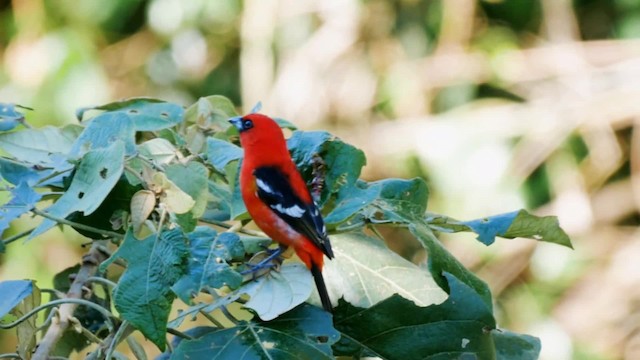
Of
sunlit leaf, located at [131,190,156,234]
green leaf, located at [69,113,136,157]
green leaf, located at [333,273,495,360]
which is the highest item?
green leaf, located at [69,113,136,157]

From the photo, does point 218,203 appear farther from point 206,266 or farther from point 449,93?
point 449,93

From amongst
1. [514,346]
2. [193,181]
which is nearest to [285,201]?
[193,181]

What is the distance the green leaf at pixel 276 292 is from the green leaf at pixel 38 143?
1.47ft

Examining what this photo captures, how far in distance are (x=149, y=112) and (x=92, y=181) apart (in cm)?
38

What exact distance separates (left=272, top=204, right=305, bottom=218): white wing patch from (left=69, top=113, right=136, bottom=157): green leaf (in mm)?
389

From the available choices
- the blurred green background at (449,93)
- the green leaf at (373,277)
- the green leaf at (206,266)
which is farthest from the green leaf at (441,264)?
the blurred green background at (449,93)

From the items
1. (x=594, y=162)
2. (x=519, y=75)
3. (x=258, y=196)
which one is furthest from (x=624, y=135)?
(x=258, y=196)

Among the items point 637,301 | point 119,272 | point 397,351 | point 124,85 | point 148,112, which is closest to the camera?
point 397,351

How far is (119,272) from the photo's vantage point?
192cm

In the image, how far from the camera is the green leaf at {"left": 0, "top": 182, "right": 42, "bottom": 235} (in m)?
1.40

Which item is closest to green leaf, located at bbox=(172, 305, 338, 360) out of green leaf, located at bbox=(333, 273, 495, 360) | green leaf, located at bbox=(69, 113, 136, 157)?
green leaf, located at bbox=(333, 273, 495, 360)

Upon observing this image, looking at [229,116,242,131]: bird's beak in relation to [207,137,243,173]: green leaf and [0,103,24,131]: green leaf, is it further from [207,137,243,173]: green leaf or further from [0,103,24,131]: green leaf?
[0,103,24,131]: green leaf

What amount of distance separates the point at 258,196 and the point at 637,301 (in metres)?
3.59

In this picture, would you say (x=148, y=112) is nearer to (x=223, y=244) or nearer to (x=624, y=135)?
(x=223, y=244)
